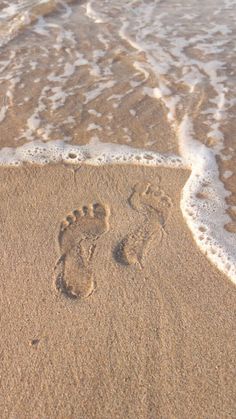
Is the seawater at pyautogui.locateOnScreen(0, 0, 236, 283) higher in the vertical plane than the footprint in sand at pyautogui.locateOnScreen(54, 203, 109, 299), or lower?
higher

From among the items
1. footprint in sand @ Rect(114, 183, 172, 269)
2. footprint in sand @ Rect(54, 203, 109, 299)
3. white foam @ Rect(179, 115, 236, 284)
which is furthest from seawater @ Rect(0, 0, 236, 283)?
footprint in sand @ Rect(54, 203, 109, 299)

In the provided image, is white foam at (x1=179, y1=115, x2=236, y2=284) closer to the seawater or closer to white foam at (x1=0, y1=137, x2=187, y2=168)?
the seawater

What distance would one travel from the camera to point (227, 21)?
5965 millimetres

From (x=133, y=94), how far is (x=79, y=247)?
6.63 feet

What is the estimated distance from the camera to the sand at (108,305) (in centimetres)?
218

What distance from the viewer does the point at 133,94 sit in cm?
436

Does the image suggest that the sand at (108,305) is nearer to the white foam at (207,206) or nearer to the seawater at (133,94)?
the white foam at (207,206)

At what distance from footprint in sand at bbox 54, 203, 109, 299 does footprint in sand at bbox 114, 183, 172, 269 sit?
0.18 m

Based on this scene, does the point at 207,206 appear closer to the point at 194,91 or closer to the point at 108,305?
the point at 108,305

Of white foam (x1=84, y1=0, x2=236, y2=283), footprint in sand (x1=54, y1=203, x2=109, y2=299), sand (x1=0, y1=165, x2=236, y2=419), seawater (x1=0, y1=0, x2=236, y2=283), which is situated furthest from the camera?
seawater (x1=0, y1=0, x2=236, y2=283)

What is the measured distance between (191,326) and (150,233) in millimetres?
721

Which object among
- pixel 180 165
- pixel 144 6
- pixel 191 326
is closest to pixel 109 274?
pixel 191 326

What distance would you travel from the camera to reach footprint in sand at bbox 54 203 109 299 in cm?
267

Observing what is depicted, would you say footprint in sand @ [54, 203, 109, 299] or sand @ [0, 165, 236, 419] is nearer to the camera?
sand @ [0, 165, 236, 419]
